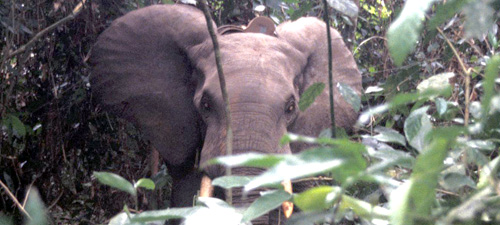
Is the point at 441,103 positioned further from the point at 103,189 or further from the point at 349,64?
the point at 103,189

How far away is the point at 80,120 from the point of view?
487 centimetres

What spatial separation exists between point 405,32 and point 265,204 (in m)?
0.41

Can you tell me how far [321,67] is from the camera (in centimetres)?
427

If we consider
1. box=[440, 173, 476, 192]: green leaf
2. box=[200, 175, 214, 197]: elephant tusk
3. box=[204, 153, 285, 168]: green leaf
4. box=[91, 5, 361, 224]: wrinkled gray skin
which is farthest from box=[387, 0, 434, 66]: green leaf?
box=[91, 5, 361, 224]: wrinkled gray skin

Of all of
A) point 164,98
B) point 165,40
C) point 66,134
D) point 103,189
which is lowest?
point 103,189

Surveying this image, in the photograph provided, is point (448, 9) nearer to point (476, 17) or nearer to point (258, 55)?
point (476, 17)

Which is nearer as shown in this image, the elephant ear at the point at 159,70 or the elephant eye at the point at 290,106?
the elephant eye at the point at 290,106

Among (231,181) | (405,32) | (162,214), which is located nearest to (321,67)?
(231,181)

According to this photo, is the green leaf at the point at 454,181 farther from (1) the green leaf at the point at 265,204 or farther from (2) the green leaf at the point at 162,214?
(2) the green leaf at the point at 162,214

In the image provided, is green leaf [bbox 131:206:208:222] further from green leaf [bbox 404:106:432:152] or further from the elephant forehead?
the elephant forehead

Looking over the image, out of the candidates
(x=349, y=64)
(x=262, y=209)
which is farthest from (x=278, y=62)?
(x=262, y=209)

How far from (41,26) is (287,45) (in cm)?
145

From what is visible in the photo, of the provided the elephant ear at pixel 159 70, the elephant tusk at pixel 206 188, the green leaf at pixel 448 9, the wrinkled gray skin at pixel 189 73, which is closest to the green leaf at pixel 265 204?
the green leaf at pixel 448 9

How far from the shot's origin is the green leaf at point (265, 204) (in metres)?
1.10
